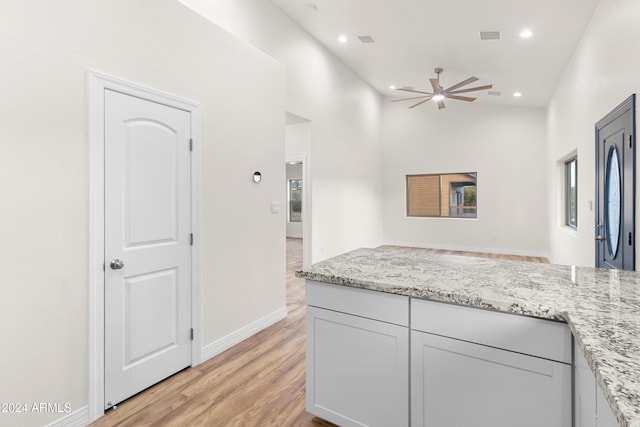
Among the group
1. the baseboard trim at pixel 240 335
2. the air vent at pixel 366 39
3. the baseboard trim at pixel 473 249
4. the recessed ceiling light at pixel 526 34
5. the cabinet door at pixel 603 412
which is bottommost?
the baseboard trim at pixel 240 335

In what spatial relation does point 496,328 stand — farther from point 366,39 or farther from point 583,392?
point 366,39

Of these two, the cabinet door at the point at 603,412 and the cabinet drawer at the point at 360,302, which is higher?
the cabinet drawer at the point at 360,302

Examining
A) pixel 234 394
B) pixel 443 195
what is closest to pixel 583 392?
pixel 234 394

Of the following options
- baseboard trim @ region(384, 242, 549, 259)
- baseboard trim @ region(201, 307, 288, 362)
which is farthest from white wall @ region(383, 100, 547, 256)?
baseboard trim @ region(201, 307, 288, 362)

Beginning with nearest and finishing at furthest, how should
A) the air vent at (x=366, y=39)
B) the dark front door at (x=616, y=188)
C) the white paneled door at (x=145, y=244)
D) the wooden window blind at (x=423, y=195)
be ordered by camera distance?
the white paneled door at (x=145, y=244) → the dark front door at (x=616, y=188) → the air vent at (x=366, y=39) → the wooden window blind at (x=423, y=195)

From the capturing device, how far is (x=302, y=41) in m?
5.35

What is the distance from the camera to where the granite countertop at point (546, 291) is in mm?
845

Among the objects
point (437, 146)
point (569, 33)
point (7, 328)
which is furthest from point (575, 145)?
point (7, 328)

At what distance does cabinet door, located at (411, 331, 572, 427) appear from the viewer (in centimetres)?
130

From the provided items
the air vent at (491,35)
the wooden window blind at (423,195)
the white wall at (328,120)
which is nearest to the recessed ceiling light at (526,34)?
the air vent at (491,35)

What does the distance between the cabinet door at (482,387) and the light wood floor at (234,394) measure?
0.77 meters

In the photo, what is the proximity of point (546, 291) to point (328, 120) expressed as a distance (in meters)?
5.21

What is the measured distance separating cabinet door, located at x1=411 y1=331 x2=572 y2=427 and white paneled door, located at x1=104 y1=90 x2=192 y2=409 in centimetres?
180

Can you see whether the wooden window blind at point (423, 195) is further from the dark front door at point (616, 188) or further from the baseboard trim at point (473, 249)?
the dark front door at point (616, 188)
